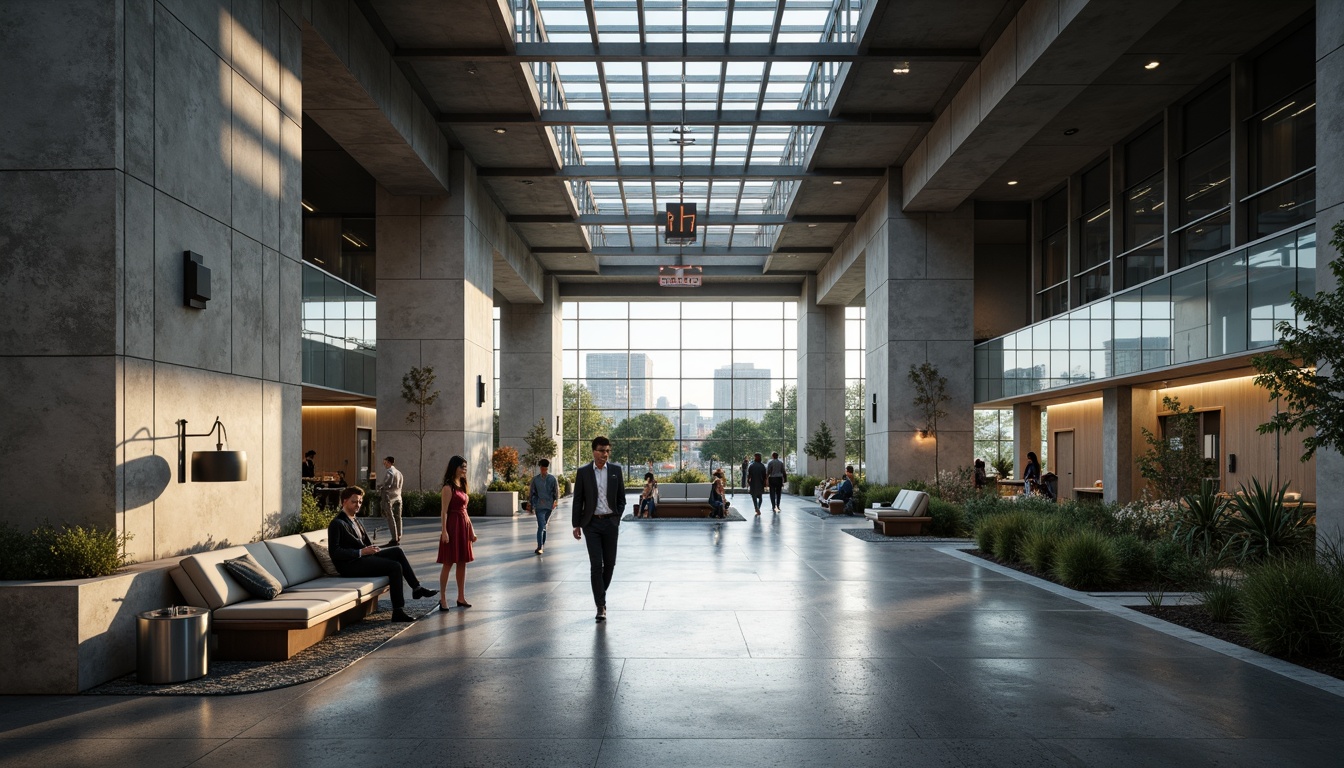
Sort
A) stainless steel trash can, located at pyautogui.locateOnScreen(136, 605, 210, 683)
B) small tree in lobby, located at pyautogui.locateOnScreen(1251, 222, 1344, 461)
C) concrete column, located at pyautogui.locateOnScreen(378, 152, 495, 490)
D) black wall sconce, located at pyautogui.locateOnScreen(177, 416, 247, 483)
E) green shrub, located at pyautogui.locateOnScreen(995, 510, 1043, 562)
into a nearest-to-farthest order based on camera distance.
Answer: stainless steel trash can, located at pyautogui.locateOnScreen(136, 605, 210, 683) < small tree in lobby, located at pyautogui.locateOnScreen(1251, 222, 1344, 461) < black wall sconce, located at pyautogui.locateOnScreen(177, 416, 247, 483) < green shrub, located at pyautogui.locateOnScreen(995, 510, 1043, 562) < concrete column, located at pyautogui.locateOnScreen(378, 152, 495, 490)

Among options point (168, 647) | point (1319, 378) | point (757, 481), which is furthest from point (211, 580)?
point (757, 481)

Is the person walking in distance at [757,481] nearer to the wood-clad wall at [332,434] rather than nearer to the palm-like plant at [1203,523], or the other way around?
the wood-clad wall at [332,434]

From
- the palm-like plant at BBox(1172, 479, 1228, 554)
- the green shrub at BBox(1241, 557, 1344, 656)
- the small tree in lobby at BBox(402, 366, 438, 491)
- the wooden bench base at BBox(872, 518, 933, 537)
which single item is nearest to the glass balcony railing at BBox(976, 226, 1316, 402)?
the palm-like plant at BBox(1172, 479, 1228, 554)

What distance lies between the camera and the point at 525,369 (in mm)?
37719

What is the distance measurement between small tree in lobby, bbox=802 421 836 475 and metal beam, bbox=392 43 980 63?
19.7 metres

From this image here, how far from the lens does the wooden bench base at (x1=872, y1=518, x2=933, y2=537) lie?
1908cm

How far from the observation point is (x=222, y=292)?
9.70 metres

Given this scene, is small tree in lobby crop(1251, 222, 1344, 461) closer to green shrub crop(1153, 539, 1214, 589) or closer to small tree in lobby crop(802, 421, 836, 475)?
green shrub crop(1153, 539, 1214, 589)

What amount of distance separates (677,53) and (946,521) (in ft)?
35.5

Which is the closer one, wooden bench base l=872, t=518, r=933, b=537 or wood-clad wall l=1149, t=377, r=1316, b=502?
wood-clad wall l=1149, t=377, r=1316, b=502

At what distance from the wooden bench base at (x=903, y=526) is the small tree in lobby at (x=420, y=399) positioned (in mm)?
11348

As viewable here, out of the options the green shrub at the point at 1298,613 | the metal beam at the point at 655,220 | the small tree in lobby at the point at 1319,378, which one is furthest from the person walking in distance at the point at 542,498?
the metal beam at the point at 655,220

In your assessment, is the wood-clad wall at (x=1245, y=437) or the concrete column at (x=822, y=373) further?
the concrete column at (x=822, y=373)

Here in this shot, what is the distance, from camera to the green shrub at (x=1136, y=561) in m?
12.0
